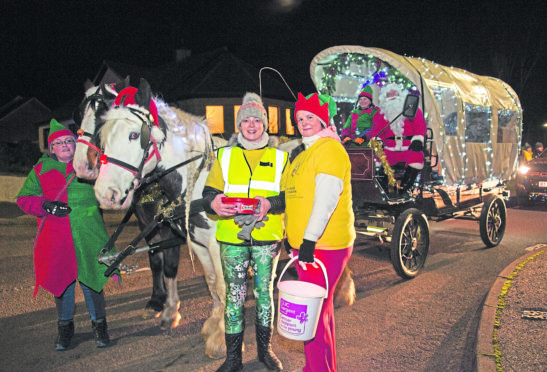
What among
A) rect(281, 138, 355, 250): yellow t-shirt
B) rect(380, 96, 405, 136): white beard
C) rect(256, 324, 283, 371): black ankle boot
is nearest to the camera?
rect(281, 138, 355, 250): yellow t-shirt

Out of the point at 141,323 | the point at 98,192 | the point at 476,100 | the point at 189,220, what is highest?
the point at 476,100

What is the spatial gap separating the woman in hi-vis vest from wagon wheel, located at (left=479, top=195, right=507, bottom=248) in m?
5.47

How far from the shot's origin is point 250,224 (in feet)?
9.05

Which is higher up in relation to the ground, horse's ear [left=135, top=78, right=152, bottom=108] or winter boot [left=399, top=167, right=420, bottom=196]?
horse's ear [left=135, top=78, right=152, bottom=108]

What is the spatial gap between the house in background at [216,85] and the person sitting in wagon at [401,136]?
1262 cm

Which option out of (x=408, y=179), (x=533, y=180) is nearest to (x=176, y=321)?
(x=408, y=179)

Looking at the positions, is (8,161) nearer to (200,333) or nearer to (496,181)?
(200,333)

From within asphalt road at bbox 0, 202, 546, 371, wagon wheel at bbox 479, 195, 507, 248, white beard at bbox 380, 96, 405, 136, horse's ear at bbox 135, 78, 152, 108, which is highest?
white beard at bbox 380, 96, 405, 136

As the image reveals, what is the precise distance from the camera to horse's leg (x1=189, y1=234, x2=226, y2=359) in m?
3.46

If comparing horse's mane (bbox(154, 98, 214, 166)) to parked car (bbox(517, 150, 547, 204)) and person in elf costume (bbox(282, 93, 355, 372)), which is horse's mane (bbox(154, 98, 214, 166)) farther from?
parked car (bbox(517, 150, 547, 204))

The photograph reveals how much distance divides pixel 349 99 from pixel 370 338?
16.3 feet

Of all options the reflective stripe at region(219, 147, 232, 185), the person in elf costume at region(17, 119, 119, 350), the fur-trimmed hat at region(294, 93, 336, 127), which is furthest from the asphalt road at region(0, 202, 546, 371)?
the fur-trimmed hat at region(294, 93, 336, 127)

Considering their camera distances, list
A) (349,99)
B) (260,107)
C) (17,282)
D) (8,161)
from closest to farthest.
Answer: (260,107)
(17,282)
(349,99)
(8,161)

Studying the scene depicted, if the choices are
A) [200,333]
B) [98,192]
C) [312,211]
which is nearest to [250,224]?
[312,211]
